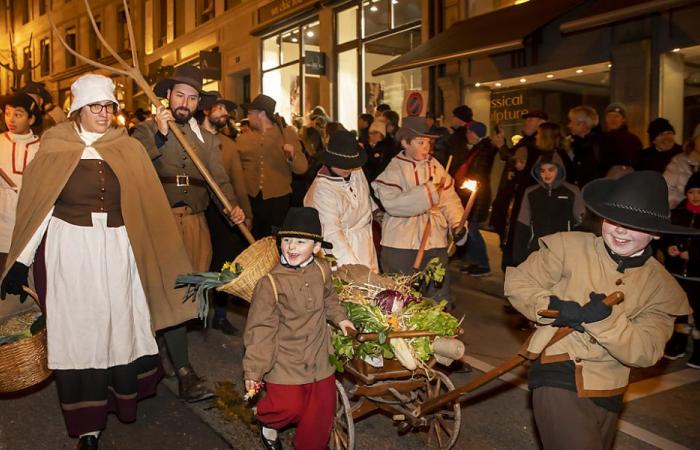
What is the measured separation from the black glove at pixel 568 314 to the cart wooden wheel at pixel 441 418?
3.84 ft

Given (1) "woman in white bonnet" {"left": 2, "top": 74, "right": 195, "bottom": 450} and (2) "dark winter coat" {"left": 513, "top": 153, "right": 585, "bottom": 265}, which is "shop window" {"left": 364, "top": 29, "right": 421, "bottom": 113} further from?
(1) "woman in white bonnet" {"left": 2, "top": 74, "right": 195, "bottom": 450}

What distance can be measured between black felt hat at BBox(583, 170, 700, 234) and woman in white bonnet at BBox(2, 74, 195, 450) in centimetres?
291

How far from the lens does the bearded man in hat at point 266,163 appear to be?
8086 millimetres

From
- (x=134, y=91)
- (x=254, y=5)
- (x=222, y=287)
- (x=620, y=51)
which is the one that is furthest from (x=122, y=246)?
(x=134, y=91)

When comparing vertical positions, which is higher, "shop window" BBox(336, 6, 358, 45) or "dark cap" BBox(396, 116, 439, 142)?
"shop window" BBox(336, 6, 358, 45)

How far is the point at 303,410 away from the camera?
4.01m

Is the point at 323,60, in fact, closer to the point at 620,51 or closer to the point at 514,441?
the point at 620,51

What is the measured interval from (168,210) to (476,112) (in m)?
10.3

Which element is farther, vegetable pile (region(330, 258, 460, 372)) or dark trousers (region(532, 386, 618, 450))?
vegetable pile (region(330, 258, 460, 372))

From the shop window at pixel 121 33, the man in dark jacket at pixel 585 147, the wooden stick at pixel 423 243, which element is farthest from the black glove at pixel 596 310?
the shop window at pixel 121 33

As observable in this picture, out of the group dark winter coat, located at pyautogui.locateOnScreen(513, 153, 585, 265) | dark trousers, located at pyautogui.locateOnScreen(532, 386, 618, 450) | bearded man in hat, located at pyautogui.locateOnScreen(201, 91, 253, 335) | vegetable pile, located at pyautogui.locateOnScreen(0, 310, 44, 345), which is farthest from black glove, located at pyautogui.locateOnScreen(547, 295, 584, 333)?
bearded man in hat, located at pyautogui.locateOnScreen(201, 91, 253, 335)

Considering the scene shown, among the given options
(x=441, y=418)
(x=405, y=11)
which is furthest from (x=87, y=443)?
(x=405, y=11)

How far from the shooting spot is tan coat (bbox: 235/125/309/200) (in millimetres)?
8094

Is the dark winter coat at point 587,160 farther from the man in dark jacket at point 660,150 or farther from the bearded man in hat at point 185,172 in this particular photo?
the bearded man in hat at point 185,172
